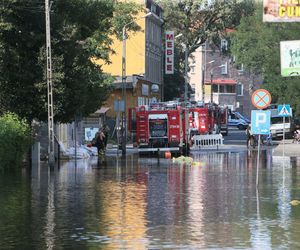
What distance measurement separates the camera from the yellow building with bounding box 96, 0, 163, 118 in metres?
72.2

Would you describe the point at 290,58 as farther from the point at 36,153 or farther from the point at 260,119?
the point at 36,153

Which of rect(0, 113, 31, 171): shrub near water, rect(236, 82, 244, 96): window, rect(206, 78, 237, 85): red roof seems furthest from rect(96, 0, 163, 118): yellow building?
rect(236, 82, 244, 96): window

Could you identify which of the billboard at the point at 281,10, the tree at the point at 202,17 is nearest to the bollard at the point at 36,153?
the billboard at the point at 281,10

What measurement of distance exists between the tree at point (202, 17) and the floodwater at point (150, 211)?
60.2 meters

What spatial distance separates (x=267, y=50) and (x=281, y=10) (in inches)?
2598

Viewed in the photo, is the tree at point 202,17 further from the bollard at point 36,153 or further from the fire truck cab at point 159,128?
the bollard at point 36,153

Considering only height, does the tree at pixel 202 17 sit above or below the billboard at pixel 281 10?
above

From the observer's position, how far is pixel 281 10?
18.8 m

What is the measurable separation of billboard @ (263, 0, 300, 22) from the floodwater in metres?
3.99

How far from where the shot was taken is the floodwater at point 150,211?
13.1 m

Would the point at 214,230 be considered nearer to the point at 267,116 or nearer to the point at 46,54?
the point at 267,116

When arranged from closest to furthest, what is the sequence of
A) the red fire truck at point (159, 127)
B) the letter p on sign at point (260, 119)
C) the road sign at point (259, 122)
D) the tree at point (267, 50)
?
the road sign at point (259, 122) < the letter p on sign at point (260, 119) < the red fire truck at point (159, 127) < the tree at point (267, 50)

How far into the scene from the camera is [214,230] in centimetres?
1420

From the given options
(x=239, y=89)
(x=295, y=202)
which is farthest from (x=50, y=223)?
(x=239, y=89)
